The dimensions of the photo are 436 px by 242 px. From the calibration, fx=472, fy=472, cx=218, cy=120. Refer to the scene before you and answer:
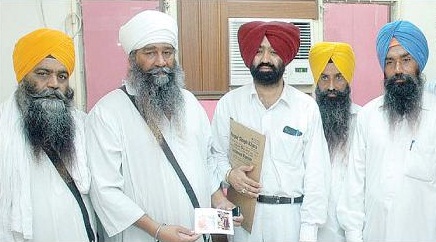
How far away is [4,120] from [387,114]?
180 cm

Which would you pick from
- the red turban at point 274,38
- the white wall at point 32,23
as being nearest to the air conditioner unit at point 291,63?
the white wall at point 32,23

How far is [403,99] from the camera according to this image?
7.59 ft

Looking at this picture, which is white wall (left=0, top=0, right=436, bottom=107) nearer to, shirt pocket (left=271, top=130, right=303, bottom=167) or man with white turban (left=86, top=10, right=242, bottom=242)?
man with white turban (left=86, top=10, right=242, bottom=242)

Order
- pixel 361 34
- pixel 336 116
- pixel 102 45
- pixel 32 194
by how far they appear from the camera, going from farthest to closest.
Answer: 1. pixel 361 34
2. pixel 102 45
3. pixel 336 116
4. pixel 32 194

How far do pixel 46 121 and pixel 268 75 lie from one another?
109cm

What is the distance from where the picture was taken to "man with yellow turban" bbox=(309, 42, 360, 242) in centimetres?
244

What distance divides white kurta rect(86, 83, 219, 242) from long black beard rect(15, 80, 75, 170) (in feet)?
0.34

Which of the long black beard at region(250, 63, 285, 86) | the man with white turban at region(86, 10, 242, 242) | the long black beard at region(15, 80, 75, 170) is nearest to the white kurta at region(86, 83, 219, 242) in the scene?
the man with white turban at region(86, 10, 242, 242)

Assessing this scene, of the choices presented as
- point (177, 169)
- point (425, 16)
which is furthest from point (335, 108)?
point (425, 16)

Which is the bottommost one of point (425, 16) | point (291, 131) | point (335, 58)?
point (291, 131)

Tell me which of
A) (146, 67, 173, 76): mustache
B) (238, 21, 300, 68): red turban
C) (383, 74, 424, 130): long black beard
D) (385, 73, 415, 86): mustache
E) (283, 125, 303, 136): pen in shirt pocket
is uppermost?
(238, 21, 300, 68): red turban

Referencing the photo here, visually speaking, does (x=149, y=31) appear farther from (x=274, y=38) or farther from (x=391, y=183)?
(x=391, y=183)

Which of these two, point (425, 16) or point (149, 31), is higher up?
point (425, 16)

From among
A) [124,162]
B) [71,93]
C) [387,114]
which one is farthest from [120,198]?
[387,114]
